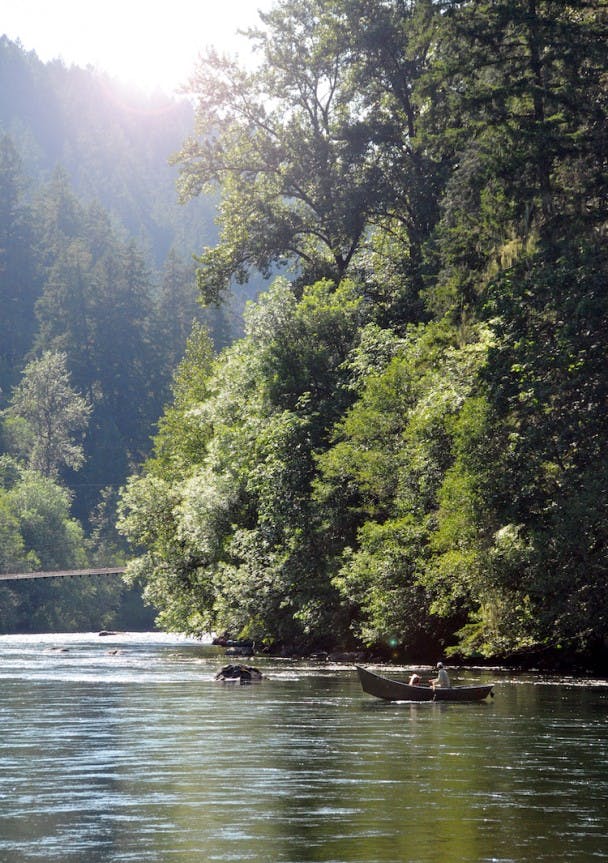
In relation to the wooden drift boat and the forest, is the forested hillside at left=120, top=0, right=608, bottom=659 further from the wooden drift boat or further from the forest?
the wooden drift boat

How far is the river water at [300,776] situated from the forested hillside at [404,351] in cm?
696

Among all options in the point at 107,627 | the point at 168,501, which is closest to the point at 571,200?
the point at 168,501

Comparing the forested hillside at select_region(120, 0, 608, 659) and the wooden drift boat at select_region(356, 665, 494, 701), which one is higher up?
the forested hillside at select_region(120, 0, 608, 659)

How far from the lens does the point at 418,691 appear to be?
39062mm

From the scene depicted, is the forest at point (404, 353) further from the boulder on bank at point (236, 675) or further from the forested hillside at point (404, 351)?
the boulder on bank at point (236, 675)

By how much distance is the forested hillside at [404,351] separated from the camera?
4562cm

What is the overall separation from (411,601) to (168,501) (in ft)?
84.8

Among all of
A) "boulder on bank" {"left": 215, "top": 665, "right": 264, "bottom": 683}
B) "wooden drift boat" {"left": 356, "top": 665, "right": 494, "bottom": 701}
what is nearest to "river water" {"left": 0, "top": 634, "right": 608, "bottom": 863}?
"wooden drift boat" {"left": 356, "top": 665, "right": 494, "bottom": 701}

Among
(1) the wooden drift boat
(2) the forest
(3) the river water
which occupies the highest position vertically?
(2) the forest

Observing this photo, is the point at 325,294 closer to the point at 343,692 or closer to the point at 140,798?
the point at 343,692

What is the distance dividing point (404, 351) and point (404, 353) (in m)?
0.30

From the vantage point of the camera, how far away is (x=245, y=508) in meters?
67.1

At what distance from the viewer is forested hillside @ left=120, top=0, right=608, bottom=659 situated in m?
45.6

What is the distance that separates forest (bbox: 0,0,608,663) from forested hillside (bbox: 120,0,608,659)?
11 cm
